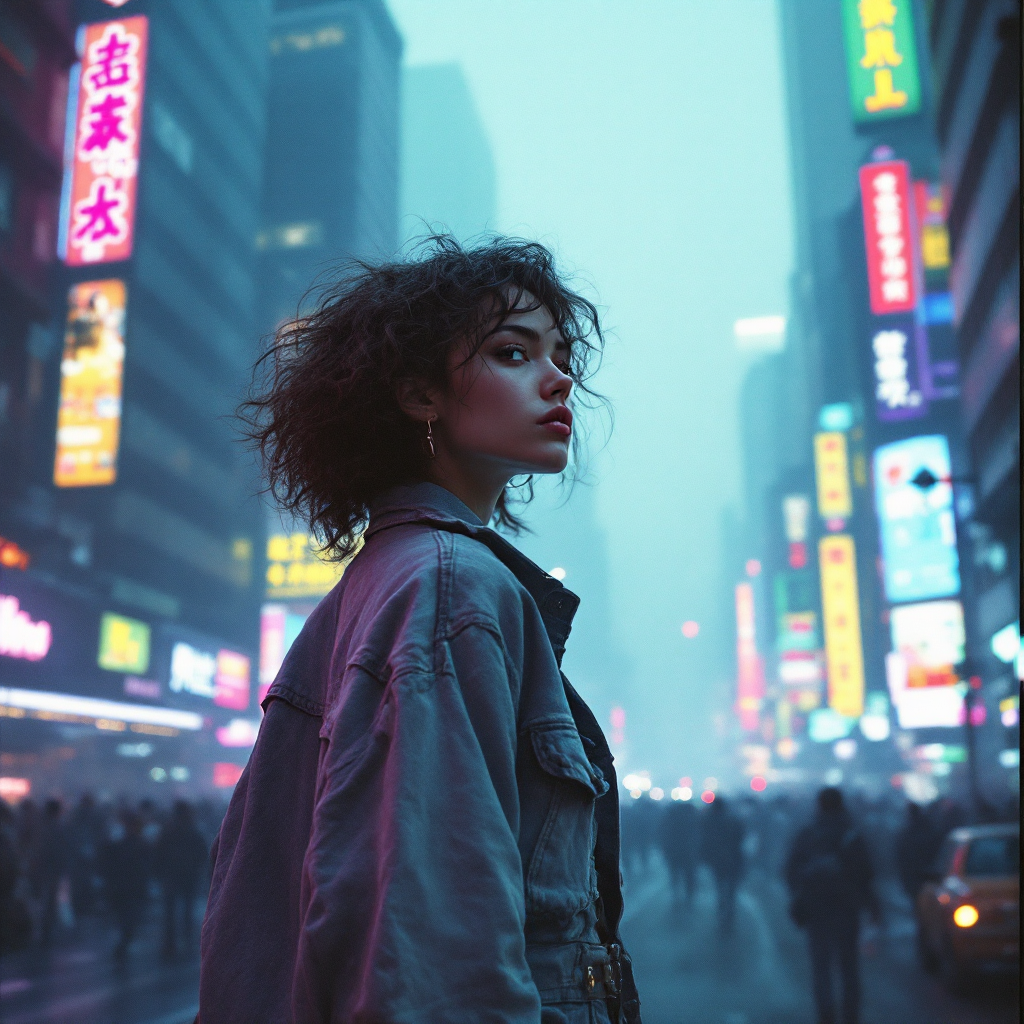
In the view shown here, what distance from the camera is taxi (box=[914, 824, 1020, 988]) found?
859 centimetres

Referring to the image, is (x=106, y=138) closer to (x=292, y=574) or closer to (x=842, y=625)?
(x=292, y=574)

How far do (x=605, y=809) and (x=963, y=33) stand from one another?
29024 millimetres

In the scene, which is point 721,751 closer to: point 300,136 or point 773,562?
point 773,562

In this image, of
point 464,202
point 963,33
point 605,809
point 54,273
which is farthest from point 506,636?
point 464,202

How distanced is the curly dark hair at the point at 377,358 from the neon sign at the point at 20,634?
50.4ft

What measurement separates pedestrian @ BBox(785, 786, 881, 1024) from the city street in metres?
0.52

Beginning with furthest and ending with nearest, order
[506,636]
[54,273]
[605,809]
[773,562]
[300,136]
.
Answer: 1. [773,562]
2. [300,136]
3. [54,273]
4. [605,809]
5. [506,636]

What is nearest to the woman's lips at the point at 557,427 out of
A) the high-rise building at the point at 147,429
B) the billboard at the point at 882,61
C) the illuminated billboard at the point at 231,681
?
the high-rise building at the point at 147,429

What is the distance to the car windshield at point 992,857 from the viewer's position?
8.92 metres

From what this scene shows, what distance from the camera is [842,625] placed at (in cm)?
5216

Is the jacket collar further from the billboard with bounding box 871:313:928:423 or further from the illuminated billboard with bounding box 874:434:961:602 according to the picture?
the illuminated billboard with bounding box 874:434:961:602

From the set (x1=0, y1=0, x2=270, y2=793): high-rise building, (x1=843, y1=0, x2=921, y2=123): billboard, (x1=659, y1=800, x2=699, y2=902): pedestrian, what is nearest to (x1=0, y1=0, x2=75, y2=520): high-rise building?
(x1=0, y1=0, x2=270, y2=793): high-rise building

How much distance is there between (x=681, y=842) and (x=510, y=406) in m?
17.2

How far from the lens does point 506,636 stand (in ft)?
4.43
